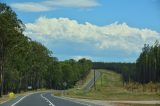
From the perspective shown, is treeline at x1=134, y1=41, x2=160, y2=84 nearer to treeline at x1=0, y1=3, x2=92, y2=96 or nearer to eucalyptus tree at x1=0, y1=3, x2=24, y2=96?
treeline at x1=0, y1=3, x2=92, y2=96

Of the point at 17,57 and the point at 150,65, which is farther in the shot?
the point at 150,65

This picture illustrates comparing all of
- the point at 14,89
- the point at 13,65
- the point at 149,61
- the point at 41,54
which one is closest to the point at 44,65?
the point at 41,54

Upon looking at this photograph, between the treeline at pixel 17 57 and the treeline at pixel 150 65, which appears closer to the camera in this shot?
the treeline at pixel 17 57

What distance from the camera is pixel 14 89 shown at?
145 meters

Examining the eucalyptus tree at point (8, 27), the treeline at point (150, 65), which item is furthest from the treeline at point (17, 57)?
the treeline at point (150, 65)

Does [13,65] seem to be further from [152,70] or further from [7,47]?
[152,70]

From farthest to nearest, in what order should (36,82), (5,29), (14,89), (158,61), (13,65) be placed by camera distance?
(36,82) < (158,61) < (14,89) < (13,65) < (5,29)

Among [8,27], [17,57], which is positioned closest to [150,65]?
[17,57]

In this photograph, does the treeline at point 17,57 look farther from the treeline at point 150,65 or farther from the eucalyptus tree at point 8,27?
the treeline at point 150,65

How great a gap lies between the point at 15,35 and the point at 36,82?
95.9 metres

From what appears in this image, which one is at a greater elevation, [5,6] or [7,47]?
[5,6]

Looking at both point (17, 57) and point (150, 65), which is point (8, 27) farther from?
point (150, 65)

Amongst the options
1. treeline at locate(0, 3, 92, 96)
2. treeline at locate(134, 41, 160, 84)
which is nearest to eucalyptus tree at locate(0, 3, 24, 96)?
treeline at locate(0, 3, 92, 96)

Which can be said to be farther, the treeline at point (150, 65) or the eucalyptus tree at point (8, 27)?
the treeline at point (150, 65)
